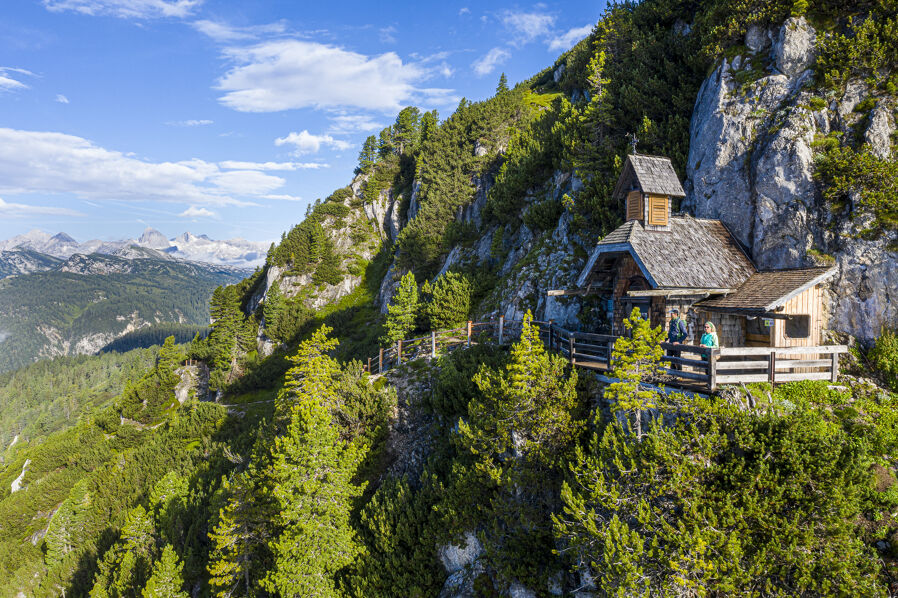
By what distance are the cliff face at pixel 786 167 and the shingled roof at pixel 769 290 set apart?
3.74ft

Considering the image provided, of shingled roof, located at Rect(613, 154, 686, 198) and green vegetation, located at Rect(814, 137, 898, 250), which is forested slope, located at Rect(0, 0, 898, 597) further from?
shingled roof, located at Rect(613, 154, 686, 198)

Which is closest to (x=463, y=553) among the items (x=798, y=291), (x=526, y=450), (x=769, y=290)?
(x=526, y=450)

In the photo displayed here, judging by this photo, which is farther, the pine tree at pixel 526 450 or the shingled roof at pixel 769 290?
the shingled roof at pixel 769 290

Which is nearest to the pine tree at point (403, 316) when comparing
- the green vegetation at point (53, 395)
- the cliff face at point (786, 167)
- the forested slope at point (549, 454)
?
the forested slope at point (549, 454)

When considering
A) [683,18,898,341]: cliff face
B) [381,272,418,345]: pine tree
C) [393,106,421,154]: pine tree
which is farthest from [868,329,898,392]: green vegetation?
[393,106,421,154]: pine tree

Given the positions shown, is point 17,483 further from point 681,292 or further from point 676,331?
point 681,292

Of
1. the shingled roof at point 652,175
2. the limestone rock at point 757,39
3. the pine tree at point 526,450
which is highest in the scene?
the limestone rock at point 757,39

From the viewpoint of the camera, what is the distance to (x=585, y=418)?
13594 millimetres

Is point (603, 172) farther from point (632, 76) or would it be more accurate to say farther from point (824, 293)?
point (824, 293)

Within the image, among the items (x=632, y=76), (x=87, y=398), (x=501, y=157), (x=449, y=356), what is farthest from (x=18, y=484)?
(x=87, y=398)

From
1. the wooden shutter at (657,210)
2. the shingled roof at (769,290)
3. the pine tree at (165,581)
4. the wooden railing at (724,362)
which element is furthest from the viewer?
the pine tree at (165,581)

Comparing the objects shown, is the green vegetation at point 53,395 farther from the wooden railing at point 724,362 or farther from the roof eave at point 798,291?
the roof eave at point 798,291

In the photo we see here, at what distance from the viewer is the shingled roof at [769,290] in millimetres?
12969

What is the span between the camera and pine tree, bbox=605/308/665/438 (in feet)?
34.8
